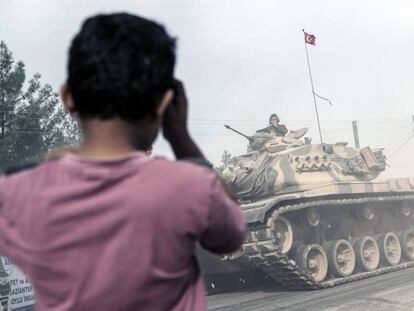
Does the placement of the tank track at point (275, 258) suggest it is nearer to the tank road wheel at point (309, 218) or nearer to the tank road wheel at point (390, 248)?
the tank road wheel at point (309, 218)

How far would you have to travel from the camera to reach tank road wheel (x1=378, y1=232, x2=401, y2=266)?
41.2 feet

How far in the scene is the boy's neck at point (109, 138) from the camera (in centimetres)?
129

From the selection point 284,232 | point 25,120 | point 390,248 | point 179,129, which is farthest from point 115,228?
point 25,120

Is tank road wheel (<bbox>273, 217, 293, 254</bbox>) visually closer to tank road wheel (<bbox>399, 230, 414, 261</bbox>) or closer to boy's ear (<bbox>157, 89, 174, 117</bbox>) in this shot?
tank road wheel (<bbox>399, 230, 414, 261</bbox>)

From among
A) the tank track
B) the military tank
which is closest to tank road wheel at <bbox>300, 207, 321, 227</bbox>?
the military tank

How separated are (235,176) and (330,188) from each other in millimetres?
1860

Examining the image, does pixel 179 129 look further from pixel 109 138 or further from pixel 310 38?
pixel 310 38

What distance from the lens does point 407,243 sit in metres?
13.4

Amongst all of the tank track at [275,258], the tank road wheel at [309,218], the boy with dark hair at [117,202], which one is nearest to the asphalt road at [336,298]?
the tank track at [275,258]

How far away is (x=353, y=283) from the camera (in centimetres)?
1077

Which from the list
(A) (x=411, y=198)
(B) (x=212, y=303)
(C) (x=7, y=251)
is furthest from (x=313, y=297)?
(C) (x=7, y=251)

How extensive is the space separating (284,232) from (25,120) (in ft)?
54.7

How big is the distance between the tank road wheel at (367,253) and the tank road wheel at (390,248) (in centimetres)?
26

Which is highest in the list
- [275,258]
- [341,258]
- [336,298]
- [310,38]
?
[310,38]
